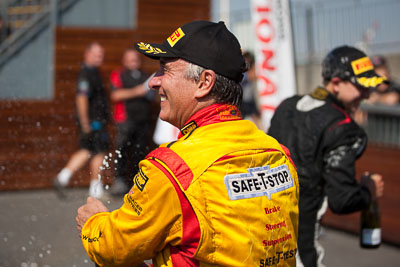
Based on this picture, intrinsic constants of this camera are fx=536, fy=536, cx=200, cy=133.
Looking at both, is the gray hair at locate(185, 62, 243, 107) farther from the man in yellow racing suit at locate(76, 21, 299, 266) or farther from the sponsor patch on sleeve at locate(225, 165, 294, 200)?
the sponsor patch on sleeve at locate(225, 165, 294, 200)

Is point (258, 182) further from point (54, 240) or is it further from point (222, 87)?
point (54, 240)

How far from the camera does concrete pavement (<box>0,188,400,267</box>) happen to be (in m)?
3.17

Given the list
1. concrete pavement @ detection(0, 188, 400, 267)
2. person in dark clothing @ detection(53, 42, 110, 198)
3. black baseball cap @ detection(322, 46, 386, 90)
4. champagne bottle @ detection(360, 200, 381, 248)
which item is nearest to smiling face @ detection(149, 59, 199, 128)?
concrete pavement @ detection(0, 188, 400, 267)

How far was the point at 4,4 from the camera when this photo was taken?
8.76 meters

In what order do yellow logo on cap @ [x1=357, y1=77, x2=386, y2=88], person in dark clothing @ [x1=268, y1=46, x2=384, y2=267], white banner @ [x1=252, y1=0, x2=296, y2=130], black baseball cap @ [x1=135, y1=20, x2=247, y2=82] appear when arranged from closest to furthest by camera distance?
black baseball cap @ [x1=135, y1=20, x2=247, y2=82]
person in dark clothing @ [x1=268, y1=46, x2=384, y2=267]
yellow logo on cap @ [x1=357, y1=77, x2=386, y2=88]
white banner @ [x1=252, y1=0, x2=296, y2=130]

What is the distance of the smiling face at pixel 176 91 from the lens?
6.44 feet

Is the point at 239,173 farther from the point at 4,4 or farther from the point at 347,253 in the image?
the point at 4,4

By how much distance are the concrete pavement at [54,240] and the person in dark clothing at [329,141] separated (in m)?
1.08

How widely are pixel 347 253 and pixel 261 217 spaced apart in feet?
15.2

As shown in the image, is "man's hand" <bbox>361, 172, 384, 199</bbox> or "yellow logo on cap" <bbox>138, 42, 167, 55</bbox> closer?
"yellow logo on cap" <bbox>138, 42, 167, 55</bbox>

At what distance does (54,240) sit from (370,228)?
2351 millimetres

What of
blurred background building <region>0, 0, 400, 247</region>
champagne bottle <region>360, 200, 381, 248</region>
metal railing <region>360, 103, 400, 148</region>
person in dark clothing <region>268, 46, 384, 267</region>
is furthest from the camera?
blurred background building <region>0, 0, 400, 247</region>

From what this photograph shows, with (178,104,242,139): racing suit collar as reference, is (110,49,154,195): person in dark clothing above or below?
below

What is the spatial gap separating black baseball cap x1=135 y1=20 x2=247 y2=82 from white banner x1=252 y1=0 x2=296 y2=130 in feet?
9.81
